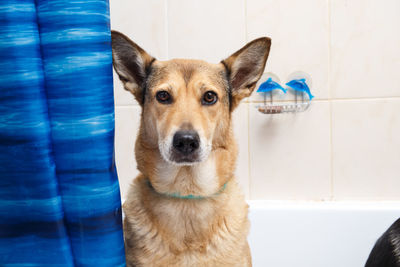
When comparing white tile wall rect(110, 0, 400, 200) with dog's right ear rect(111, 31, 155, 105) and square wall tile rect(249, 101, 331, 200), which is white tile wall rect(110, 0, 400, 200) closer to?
square wall tile rect(249, 101, 331, 200)

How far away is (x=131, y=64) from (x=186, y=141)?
41 cm

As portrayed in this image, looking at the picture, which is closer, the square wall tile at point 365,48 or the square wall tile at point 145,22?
the square wall tile at point 365,48

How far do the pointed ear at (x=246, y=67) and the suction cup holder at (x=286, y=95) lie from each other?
2.14ft

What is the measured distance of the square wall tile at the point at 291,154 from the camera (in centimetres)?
213

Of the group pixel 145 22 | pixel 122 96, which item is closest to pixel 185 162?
pixel 122 96

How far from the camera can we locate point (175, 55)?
2221mm

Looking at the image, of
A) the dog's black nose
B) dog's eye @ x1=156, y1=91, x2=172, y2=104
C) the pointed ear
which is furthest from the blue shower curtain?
the pointed ear

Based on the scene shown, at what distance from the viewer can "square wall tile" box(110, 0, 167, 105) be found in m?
2.22

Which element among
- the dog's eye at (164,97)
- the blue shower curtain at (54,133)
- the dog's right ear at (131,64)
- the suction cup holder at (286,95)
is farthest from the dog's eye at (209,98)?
the suction cup holder at (286,95)

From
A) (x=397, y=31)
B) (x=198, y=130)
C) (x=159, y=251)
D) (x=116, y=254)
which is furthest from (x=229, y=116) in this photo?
(x=397, y=31)

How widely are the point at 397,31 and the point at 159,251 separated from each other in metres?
1.84

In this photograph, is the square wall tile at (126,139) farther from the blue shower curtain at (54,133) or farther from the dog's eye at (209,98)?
the blue shower curtain at (54,133)

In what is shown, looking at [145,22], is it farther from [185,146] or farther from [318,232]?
[318,232]

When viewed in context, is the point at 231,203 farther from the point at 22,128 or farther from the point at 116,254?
the point at 22,128
